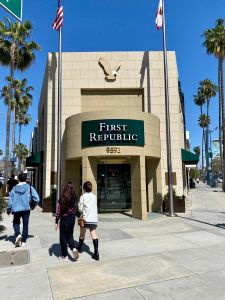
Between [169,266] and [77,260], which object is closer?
[169,266]

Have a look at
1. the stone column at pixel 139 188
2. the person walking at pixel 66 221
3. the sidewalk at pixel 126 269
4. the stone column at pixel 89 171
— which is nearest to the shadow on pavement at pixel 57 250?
the sidewalk at pixel 126 269

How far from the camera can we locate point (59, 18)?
16625 millimetres

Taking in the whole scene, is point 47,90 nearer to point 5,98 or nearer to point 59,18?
point 59,18

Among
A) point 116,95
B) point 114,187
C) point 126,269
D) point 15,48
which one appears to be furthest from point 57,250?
point 15,48

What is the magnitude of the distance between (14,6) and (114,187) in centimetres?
1213

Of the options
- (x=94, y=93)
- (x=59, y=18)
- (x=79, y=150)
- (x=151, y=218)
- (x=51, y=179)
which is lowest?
(x=151, y=218)

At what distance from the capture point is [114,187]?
1709cm

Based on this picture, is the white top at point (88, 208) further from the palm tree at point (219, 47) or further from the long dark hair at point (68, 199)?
the palm tree at point (219, 47)

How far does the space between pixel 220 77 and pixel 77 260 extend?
27.6 meters

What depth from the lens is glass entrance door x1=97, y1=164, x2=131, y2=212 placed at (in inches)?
666

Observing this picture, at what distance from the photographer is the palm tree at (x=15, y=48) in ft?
79.1

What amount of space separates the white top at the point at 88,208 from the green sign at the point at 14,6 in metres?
4.13

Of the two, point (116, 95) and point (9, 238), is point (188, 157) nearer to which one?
point (116, 95)

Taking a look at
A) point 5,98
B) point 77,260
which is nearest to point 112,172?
point 77,260
